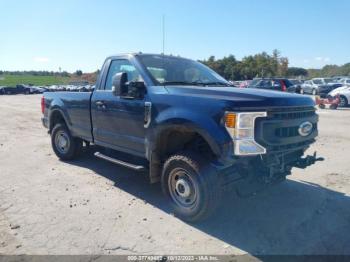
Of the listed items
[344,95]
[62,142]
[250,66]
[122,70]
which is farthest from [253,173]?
[250,66]

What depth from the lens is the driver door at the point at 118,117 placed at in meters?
4.90

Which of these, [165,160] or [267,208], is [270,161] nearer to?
[267,208]

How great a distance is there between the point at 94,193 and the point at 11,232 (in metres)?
1.47

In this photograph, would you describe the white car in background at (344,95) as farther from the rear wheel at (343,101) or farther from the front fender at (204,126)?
the front fender at (204,126)

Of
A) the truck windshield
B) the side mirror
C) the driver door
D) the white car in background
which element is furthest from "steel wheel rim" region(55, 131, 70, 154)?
the white car in background

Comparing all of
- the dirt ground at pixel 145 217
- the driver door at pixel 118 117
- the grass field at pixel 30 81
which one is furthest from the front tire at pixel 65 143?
the grass field at pixel 30 81

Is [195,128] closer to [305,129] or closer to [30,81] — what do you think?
[305,129]

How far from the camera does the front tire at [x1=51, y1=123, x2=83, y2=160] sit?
7.04 m

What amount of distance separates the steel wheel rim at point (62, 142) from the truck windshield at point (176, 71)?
283 cm

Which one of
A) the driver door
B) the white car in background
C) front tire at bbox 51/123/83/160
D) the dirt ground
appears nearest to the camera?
the dirt ground

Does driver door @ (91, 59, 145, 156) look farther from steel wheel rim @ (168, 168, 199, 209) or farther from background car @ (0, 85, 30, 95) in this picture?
background car @ (0, 85, 30, 95)

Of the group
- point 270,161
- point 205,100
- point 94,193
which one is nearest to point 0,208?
point 94,193

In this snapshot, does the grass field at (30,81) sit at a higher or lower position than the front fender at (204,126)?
higher

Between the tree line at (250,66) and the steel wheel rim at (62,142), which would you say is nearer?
the steel wheel rim at (62,142)
